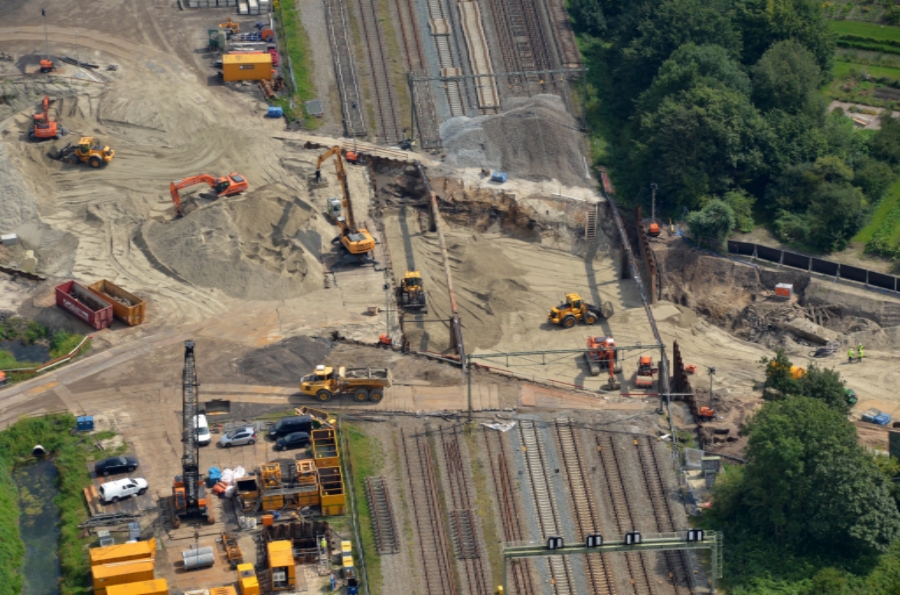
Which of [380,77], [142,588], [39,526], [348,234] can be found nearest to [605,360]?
[348,234]

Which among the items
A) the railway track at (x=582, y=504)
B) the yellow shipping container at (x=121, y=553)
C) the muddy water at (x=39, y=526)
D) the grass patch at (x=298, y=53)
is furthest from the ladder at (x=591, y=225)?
the yellow shipping container at (x=121, y=553)

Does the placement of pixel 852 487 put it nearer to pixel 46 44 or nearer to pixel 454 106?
pixel 454 106

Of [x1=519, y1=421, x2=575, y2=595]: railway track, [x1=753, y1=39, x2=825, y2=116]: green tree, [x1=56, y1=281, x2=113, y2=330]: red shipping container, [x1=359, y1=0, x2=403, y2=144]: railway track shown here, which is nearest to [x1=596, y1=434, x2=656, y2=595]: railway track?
[x1=519, y1=421, x2=575, y2=595]: railway track

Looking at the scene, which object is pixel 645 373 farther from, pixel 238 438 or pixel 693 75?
pixel 693 75

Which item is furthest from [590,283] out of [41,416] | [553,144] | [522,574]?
[41,416]

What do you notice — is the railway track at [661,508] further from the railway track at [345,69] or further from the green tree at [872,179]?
the railway track at [345,69]

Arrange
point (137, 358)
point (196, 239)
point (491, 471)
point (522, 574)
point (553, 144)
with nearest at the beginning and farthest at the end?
point (522, 574) → point (491, 471) → point (137, 358) → point (196, 239) → point (553, 144)
